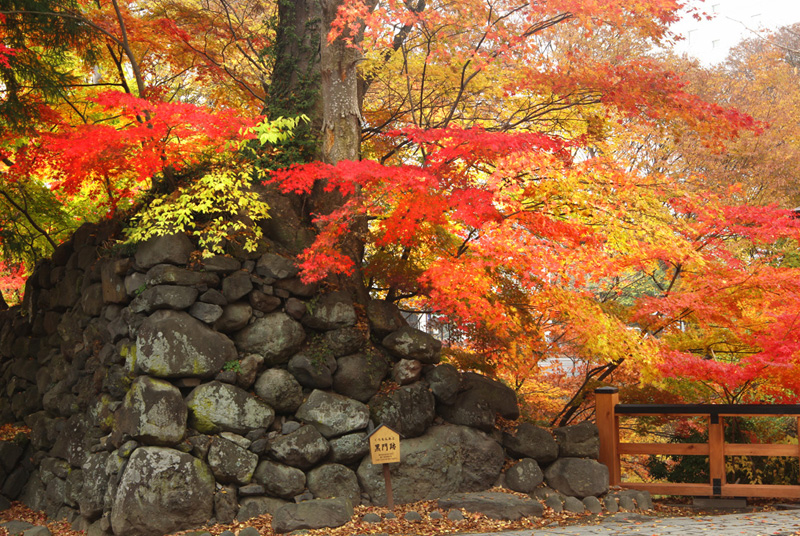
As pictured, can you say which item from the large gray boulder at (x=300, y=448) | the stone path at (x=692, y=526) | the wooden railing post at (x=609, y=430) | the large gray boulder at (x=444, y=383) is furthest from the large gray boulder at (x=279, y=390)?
the wooden railing post at (x=609, y=430)

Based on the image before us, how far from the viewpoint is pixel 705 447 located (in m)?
8.15

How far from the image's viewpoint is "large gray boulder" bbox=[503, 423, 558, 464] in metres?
8.30

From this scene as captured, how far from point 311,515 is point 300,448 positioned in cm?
83

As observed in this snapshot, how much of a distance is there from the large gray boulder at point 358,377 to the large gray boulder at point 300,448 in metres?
0.75

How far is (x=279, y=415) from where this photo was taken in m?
7.71

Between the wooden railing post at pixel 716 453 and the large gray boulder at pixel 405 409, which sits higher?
the large gray boulder at pixel 405 409

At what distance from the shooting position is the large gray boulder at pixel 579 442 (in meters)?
8.40

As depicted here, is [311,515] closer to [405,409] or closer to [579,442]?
[405,409]

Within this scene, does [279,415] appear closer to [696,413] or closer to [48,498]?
[48,498]

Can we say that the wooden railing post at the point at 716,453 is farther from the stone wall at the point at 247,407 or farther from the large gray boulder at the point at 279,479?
the large gray boulder at the point at 279,479

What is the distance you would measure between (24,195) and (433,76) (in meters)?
7.65

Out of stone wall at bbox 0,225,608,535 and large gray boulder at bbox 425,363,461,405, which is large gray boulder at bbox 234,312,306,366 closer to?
stone wall at bbox 0,225,608,535

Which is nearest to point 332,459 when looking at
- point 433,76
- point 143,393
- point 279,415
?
point 279,415

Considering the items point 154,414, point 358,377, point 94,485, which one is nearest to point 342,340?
point 358,377
